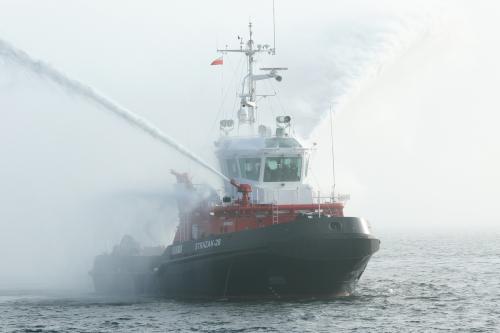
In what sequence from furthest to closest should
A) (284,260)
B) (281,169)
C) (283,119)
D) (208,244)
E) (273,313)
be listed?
(283,119) → (281,169) → (208,244) → (284,260) → (273,313)

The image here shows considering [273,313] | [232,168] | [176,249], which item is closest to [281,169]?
[232,168]

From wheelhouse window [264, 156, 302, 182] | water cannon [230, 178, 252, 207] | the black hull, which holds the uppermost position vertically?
wheelhouse window [264, 156, 302, 182]

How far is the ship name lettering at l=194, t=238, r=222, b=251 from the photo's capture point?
31323 mm

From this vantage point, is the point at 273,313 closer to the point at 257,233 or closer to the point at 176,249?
the point at 257,233

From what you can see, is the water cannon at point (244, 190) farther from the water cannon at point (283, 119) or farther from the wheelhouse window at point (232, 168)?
the water cannon at point (283, 119)

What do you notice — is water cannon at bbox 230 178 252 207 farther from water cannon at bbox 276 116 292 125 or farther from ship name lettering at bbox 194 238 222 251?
water cannon at bbox 276 116 292 125

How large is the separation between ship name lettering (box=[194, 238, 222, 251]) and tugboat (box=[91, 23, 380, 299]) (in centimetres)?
4

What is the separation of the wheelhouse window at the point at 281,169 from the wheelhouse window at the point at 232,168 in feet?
4.43

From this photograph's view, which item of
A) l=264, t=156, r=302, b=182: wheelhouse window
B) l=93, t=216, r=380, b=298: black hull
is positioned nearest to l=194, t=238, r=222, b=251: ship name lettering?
l=93, t=216, r=380, b=298: black hull

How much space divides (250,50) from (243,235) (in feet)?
31.2

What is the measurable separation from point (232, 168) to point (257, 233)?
4998 mm

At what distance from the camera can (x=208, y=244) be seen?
104ft

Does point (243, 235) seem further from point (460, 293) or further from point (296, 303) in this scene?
point (460, 293)

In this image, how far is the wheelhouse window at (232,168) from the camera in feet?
112
